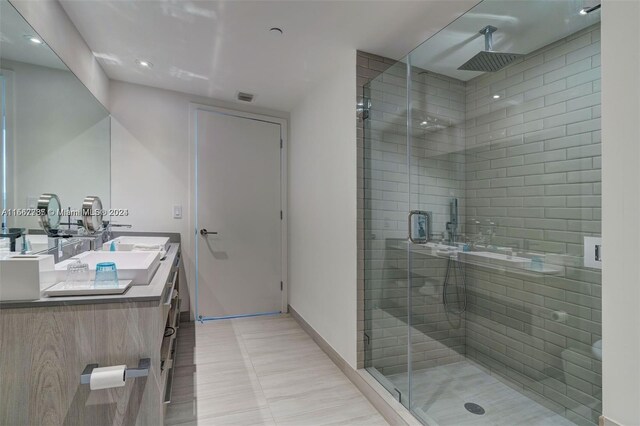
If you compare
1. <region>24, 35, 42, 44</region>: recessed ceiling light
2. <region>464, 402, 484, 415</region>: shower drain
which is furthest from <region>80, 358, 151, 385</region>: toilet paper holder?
Answer: <region>464, 402, 484, 415</region>: shower drain

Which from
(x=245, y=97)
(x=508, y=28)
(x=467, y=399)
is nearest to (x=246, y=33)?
(x=245, y=97)

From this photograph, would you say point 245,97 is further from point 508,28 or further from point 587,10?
point 587,10

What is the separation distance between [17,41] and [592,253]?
287cm

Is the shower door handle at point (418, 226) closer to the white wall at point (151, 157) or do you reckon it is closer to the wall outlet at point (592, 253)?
the wall outlet at point (592, 253)

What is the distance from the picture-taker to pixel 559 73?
177 centimetres

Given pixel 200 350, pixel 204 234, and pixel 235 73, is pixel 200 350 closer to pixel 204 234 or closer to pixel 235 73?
pixel 204 234

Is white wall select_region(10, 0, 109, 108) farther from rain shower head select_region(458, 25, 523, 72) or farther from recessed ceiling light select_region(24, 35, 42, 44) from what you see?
rain shower head select_region(458, 25, 523, 72)

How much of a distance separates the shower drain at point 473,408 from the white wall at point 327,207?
0.75m

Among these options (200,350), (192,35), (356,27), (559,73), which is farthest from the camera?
(200,350)

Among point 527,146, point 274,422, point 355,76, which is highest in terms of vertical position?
point 355,76

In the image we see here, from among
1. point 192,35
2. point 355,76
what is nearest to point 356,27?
point 355,76

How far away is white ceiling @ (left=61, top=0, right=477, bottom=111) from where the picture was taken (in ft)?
5.74

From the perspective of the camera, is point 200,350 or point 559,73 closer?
point 559,73

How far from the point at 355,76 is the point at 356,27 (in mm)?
330
